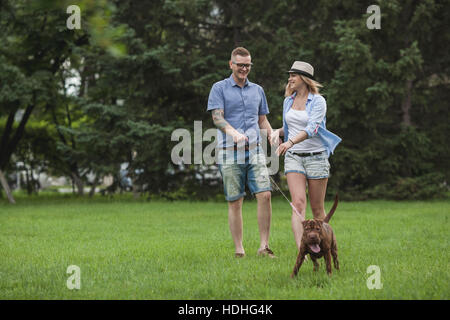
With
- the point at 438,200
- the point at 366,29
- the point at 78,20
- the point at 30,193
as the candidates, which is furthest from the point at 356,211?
the point at 30,193

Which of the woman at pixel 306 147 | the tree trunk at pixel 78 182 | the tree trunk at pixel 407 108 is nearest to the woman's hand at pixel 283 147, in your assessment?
the woman at pixel 306 147

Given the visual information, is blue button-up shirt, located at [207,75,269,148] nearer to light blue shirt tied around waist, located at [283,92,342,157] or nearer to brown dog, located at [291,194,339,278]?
light blue shirt tied around waist, located at [283,92,342,157]

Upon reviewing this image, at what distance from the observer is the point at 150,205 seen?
15414mm

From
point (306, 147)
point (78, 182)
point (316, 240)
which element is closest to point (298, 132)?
point (306, 147)

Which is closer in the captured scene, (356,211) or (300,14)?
(356,211)

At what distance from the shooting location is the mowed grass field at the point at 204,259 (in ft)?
15.2

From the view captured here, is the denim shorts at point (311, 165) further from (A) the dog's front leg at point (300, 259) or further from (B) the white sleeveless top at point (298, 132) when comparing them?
(A) the dog's front leg at point (300, 259)

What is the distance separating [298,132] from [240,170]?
903 mm

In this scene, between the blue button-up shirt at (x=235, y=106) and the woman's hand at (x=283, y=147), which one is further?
the blue button-up shirt at (x=235, y=106)

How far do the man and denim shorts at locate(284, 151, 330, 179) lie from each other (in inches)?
21.4

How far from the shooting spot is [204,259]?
6.34 metres

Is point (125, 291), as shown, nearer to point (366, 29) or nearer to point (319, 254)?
point (319, 254)

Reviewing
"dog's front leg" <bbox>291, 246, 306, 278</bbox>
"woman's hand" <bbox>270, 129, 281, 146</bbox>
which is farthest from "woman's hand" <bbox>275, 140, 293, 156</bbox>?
"dog's front leg" <bbox>291, 246, 306, 278</bbox>
